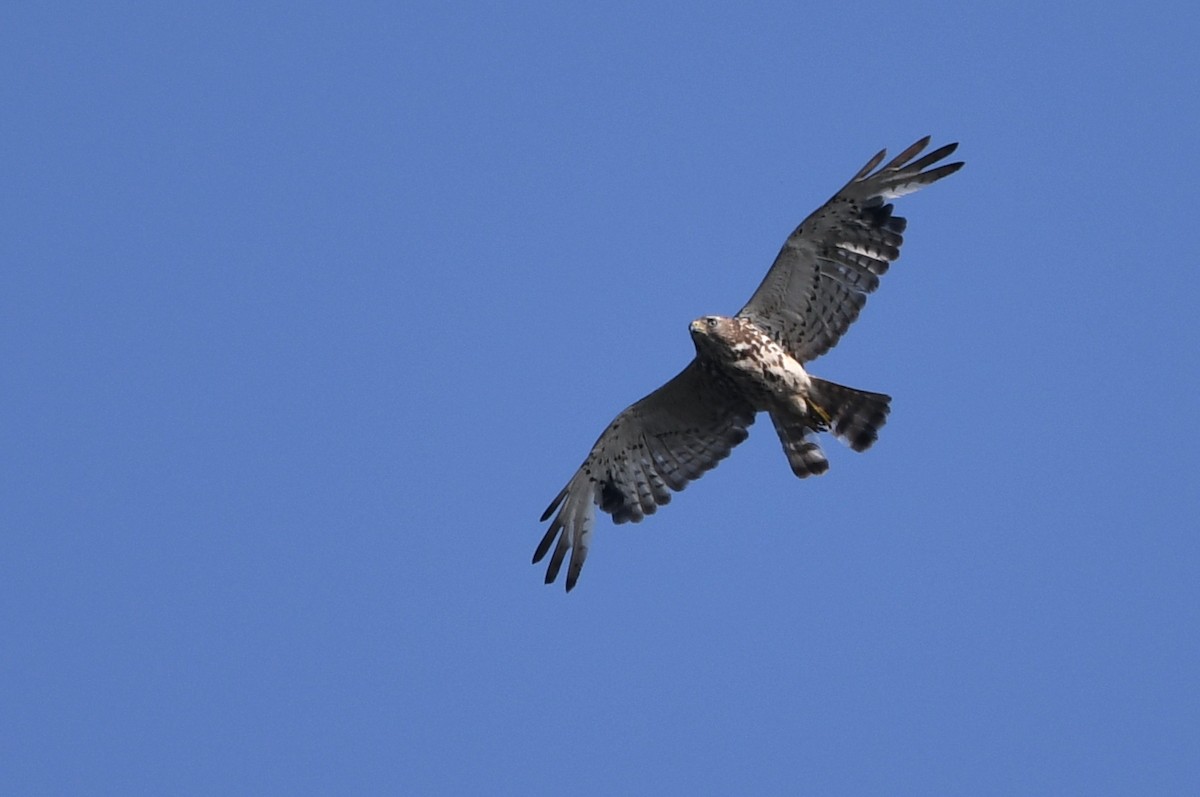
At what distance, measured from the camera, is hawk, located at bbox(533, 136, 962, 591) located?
50.4 feet

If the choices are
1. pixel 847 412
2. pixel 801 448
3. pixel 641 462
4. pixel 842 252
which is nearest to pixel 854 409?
pixel 847 412

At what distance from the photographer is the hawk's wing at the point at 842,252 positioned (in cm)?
1536

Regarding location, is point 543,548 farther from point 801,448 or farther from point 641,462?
point 801,448

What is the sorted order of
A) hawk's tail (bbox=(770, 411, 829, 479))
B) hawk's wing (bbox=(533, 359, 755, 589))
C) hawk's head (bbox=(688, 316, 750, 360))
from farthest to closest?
hawk's wing (bbox=(533, 359, 755, 589)) → hawk's tail (bbox=(770, 411, 829, 479)) → hawk's head (bbox=(688, 316, 750, 360))

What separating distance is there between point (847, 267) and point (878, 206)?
531 mm

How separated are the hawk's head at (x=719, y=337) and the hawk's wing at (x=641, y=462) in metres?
0.72

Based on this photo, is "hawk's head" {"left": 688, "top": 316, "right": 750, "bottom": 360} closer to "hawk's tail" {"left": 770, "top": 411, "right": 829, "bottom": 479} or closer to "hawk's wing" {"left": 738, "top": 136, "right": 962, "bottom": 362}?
"hawk's wing" {"left": 738, "top": 136, "right": 962, "bottom": 362}

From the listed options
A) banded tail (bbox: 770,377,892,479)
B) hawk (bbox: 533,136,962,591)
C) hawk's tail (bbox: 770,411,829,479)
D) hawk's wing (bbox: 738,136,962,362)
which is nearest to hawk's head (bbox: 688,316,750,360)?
hawk (bbox: 533,136,962,591)

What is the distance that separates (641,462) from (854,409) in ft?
6.09

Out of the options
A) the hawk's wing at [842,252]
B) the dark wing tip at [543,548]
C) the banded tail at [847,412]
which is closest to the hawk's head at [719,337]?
the hawk's wing at [842,252]

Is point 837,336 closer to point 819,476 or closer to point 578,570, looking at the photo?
point 819,476

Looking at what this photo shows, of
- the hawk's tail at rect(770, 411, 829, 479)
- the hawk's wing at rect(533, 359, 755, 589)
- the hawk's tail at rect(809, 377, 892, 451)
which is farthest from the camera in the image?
the hawk's wing at rect(533, 359, 755, 589)

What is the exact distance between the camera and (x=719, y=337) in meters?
15.3

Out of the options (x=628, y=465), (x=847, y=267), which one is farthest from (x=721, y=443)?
(x=847, y=267)
